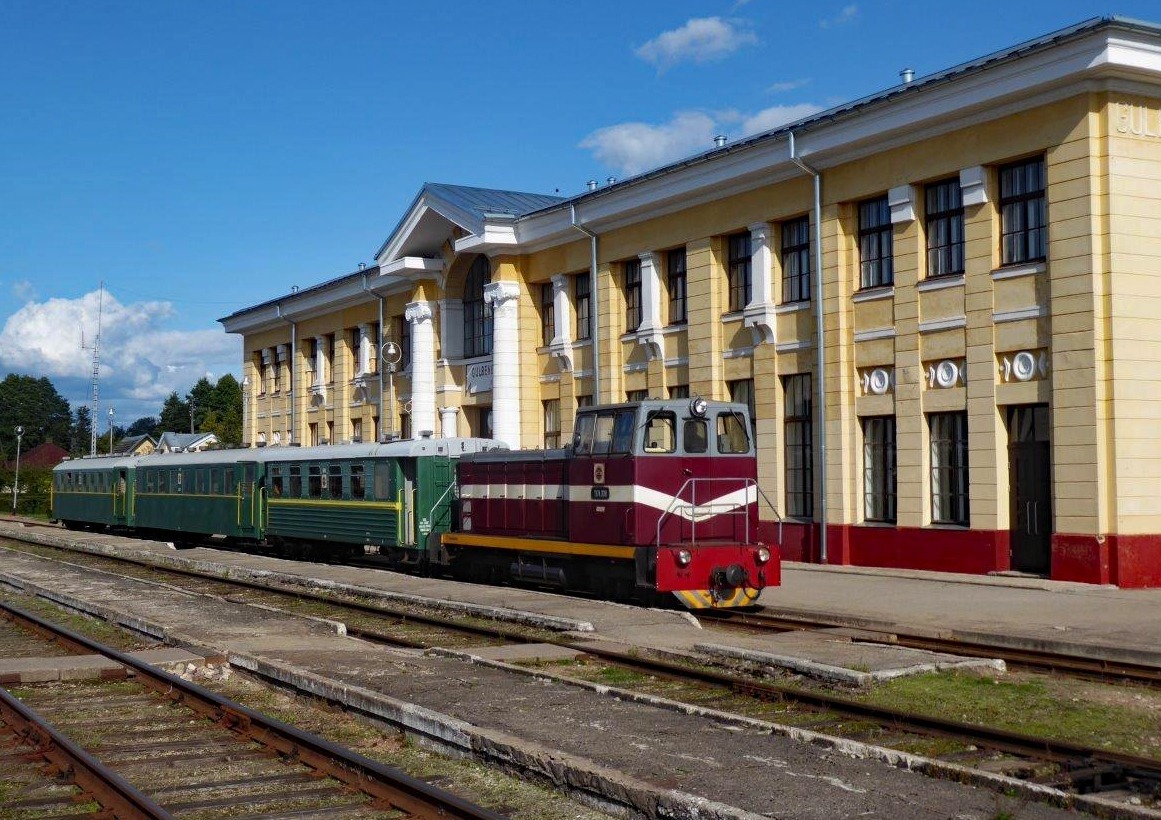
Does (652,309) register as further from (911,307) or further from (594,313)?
(911,307)

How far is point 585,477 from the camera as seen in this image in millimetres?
18766

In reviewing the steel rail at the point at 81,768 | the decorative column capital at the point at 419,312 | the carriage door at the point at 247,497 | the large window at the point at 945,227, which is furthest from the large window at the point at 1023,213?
the decorative column capital at the point at 419,312

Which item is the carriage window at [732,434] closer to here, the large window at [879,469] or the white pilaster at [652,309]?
the large window at [879,469]

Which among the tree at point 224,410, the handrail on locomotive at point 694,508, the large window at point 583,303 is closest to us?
the handrail on locomotive at point 694,508

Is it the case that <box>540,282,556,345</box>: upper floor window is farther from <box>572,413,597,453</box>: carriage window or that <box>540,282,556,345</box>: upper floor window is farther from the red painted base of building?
<box>572,413,597,453</box>: carriage window

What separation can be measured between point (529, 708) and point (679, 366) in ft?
62.4

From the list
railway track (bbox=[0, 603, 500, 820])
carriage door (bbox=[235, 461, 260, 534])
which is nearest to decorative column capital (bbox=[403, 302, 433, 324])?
carriage door (bbox=[235, 461, 260, 534])

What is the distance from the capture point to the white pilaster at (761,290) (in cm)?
2614

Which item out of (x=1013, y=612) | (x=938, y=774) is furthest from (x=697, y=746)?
(x=1013, y=612)

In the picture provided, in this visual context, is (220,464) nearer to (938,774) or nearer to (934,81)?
(934,81)

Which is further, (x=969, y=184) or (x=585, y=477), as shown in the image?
(x=969, y=184)

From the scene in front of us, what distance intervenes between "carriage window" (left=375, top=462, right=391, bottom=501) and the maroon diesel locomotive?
5.44m

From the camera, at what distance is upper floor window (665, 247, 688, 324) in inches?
1147

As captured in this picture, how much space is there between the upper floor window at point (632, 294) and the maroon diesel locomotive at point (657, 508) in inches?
438
